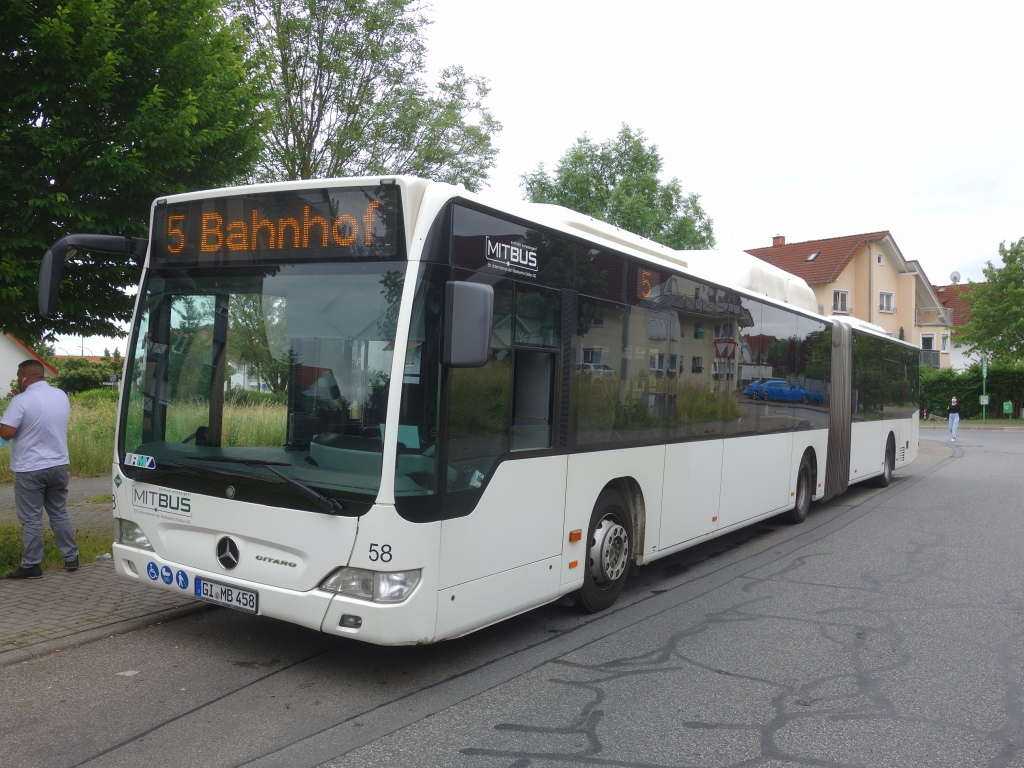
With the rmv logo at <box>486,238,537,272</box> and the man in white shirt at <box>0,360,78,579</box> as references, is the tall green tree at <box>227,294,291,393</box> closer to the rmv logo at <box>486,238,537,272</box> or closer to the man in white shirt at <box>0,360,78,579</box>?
the rmv logo at <box>486,238,537,272</box>

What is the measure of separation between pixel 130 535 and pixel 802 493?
28.5 ft

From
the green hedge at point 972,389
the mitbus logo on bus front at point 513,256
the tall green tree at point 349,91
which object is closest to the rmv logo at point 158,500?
the mitbus logo on bus front at point 513,256

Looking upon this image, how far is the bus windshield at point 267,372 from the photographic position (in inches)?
187

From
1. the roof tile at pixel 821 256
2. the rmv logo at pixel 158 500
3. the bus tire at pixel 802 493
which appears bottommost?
the bus tire at pixel 802 493

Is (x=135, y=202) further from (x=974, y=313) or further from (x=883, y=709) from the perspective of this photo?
(x=974, y=313)

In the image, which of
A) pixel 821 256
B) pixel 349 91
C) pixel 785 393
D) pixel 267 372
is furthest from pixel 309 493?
pixel 821 256

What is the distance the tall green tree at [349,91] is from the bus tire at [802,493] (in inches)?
367

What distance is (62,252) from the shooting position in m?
5.38

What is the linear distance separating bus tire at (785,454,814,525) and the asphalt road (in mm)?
3667

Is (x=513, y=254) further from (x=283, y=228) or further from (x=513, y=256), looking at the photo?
(x=283, y=228)

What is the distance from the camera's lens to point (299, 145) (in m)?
16.8

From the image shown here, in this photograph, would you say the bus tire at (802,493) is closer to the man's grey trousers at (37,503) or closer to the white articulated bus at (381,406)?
the white articulated bus at (381,406)

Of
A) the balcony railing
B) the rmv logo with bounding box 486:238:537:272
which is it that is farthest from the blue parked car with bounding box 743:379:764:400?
the balcony railing

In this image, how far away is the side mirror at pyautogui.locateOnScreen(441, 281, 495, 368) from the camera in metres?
4.56
